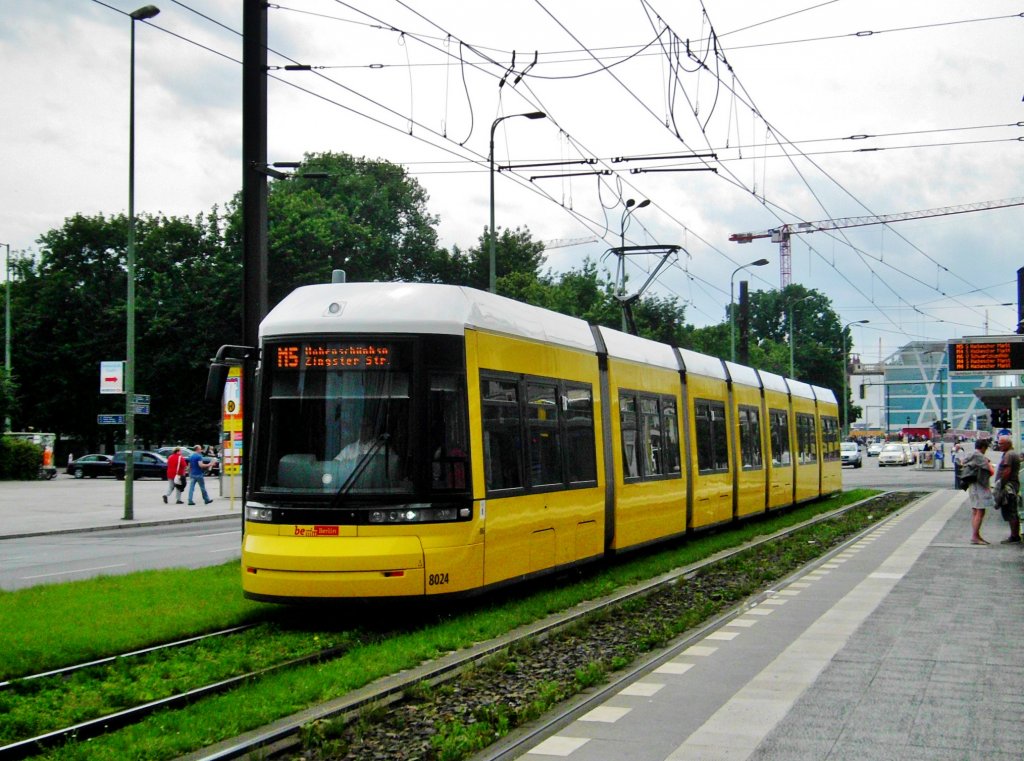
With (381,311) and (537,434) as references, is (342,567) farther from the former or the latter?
(537,434)

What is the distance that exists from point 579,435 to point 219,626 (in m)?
5.05

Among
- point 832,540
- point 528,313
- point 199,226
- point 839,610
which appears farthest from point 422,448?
point 199,226

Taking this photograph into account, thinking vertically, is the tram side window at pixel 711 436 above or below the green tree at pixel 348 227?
below

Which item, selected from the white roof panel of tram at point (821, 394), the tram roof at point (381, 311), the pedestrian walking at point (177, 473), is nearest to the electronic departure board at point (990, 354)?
the white roof panel of tram at point (821, 394)

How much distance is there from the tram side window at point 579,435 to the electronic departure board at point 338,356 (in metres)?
3.35

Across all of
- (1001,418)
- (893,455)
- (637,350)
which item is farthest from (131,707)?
(893,455)

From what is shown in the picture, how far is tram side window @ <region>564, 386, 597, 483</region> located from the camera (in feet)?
46.8

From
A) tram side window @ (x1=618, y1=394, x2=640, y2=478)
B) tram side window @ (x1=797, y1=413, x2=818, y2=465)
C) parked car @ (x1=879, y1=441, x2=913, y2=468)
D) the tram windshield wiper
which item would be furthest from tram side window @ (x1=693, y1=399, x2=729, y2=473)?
parked car @ (x1=879, y1=441, x2=913, y2=468)

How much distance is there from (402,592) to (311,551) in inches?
33.5

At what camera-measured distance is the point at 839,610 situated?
40.3ft

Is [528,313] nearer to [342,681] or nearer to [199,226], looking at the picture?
[342,681]

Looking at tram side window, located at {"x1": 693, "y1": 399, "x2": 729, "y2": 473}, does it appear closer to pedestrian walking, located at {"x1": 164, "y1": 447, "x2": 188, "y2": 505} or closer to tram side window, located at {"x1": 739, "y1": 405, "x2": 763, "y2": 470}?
tram side window, located at {"x1": 739, "y1": 405, "x2": 763, "y2": 470}

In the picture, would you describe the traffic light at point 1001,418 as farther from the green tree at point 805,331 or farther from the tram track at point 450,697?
the green tree at point 805,331

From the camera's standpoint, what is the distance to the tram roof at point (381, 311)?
1154cm
